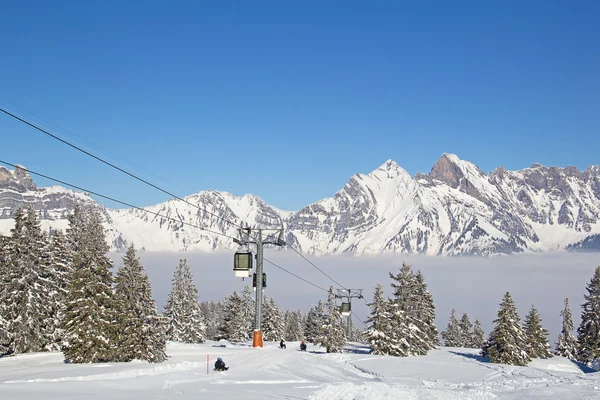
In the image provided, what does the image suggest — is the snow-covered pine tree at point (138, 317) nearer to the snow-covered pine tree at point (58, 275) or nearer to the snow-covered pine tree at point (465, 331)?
the snow-covered pine tree at point (58, 275)

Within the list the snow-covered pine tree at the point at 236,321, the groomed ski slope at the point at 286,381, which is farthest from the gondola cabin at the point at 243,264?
the snow-covered pine tree at the point at 236,321

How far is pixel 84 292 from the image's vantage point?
42.0 meters

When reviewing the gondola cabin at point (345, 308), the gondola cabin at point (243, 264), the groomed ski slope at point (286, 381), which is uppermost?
the gondola cabin at point (243, 264)

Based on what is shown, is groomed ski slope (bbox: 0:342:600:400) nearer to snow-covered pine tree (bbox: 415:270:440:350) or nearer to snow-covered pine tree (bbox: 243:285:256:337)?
snow-covered pine tree (bbox: 415:270:440:350)

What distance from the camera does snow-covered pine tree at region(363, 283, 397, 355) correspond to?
6269cm

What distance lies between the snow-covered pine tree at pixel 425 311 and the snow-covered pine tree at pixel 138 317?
35.6 metres

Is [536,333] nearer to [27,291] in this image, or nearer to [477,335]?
[477,335]

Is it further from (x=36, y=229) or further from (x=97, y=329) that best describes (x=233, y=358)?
(x=36, y=229)

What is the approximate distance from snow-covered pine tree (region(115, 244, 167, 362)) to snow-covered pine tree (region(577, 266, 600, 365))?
175 ft

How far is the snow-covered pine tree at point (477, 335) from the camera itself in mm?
122250

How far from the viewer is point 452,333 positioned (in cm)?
12875

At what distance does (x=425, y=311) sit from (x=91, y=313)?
1929 inches

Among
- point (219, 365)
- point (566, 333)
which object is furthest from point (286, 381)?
point (566, 333)

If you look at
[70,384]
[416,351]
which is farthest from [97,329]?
[416,351]
